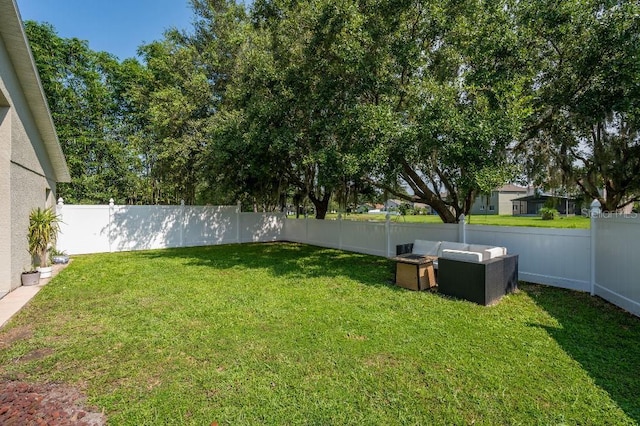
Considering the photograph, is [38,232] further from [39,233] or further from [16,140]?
[16,140]

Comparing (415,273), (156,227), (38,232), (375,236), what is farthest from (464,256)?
(156,227)

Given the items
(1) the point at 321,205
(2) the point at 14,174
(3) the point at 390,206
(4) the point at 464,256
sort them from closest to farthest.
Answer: (4) the point at 464,256 → (2) the point at 14,174 → (1) the point at 321,205 → (3) the point at 390,206

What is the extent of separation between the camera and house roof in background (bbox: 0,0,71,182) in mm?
5266

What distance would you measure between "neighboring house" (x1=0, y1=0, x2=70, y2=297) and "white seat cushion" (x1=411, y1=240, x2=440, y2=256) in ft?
25.8

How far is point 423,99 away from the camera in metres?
6.59

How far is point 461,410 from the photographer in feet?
8.23

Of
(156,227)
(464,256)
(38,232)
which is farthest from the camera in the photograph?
(156,227)

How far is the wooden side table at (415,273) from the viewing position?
599 centimetres

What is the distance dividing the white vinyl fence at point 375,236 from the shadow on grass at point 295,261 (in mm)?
908

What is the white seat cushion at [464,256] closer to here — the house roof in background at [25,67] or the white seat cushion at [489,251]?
the white seat cushion at [489,251]

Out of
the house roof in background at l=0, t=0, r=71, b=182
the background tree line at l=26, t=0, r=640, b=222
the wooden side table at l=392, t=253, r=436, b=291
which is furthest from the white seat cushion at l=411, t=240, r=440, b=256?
the house roof in background at l=0, t=0, r=71, b=182

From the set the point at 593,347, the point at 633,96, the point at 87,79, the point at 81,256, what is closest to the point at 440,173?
the point at 633,96

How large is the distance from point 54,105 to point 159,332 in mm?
18028

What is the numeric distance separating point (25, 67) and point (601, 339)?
10.2m
